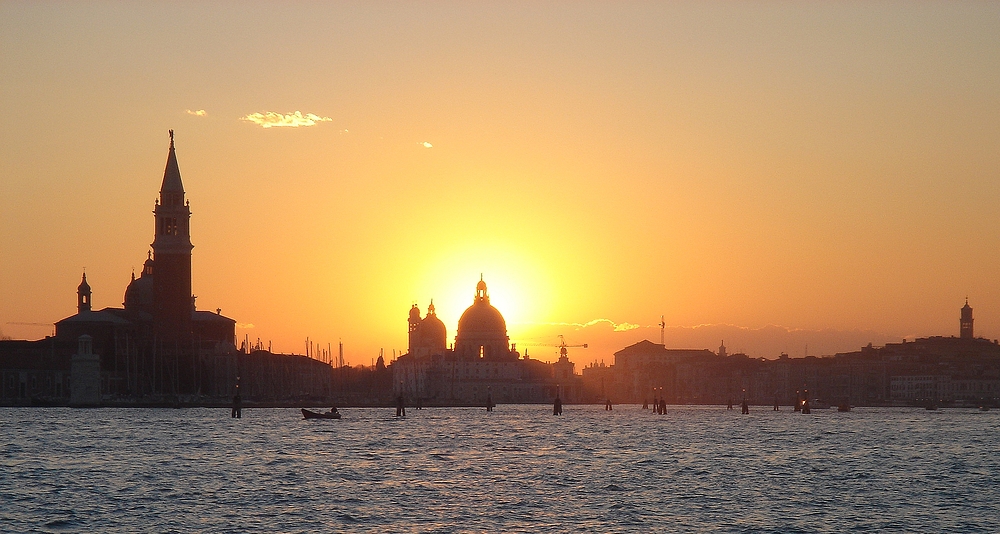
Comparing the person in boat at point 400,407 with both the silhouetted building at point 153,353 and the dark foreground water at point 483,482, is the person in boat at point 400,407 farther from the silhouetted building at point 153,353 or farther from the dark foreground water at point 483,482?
the dark foreground water at point 483,482

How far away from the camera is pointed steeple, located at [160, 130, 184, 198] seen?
411 feet

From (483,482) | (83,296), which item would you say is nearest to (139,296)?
(83,296)

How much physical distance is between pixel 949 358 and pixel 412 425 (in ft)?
423

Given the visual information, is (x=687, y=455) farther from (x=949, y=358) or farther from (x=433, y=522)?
(x=949, y=358)

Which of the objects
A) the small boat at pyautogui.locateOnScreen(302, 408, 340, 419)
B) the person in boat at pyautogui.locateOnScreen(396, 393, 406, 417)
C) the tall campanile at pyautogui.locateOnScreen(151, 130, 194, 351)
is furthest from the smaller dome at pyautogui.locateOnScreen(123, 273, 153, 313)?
the small boat at pyautogui.locateOnScreen(302, 408, 340, 419)

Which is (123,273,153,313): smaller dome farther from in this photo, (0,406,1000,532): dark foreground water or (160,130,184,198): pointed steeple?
(0,406,1000,532): dark foreground water

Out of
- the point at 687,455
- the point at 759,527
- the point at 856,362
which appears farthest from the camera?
the point at 856,362

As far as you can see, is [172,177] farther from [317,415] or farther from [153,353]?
[317,415]

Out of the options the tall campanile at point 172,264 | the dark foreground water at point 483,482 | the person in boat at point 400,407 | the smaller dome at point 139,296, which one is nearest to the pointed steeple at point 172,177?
the tall campanile at point 172,264

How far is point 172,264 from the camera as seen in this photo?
12512 centimetres

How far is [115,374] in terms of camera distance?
417 feet

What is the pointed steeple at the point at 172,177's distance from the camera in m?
125

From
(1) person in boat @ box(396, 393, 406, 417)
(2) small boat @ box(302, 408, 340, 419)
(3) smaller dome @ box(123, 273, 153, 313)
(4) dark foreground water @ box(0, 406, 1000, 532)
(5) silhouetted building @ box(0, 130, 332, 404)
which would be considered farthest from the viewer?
(3) smaller dome @ box(123, 273, 153, 313)

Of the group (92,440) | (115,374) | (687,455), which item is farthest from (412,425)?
(115,374)
